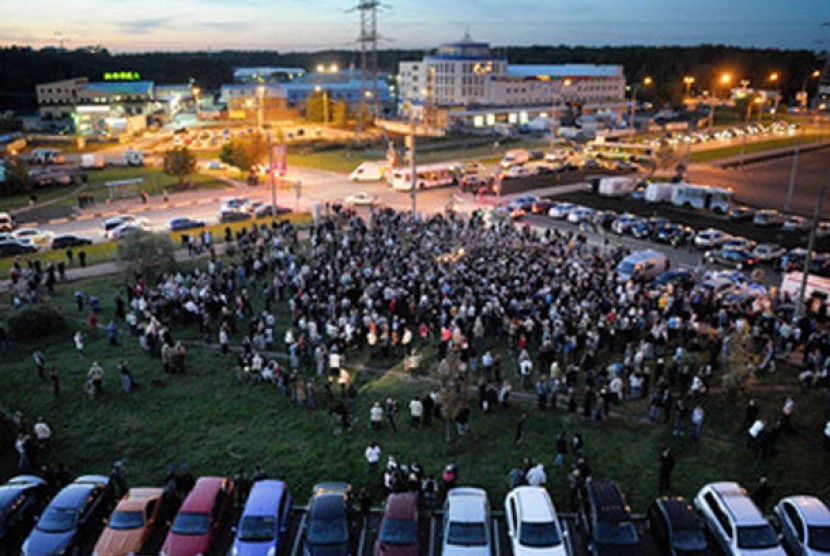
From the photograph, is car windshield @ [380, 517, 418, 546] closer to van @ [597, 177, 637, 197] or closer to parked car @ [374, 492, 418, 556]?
parked car @ [374, 492, 418, 556]

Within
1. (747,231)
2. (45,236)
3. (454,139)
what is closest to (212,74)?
(454,139)

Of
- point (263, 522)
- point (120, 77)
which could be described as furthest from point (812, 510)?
point (120, 77)

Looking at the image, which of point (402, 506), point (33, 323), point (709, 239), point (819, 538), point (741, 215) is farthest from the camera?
point (741, 215)

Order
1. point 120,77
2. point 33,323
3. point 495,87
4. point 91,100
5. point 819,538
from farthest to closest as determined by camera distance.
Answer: point 120,77 → point 495,87 → point 91,100 → point 33,323 → point 819,538

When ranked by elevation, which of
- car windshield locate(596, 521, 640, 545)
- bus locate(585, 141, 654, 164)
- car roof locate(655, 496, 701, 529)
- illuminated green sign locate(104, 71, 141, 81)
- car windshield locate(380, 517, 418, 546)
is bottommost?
car windshield locate(380, 517, 418, 546)

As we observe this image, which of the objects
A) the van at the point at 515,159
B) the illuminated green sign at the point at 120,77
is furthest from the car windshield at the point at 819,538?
the illuminated green sign at the point at 120,77

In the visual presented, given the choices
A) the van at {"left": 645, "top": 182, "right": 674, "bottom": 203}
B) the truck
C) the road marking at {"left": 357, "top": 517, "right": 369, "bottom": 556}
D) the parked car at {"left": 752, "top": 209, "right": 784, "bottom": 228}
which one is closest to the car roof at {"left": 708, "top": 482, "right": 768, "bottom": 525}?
the road marking at {"left": 357, "top": 517, "right": 369, "bottom": 556}

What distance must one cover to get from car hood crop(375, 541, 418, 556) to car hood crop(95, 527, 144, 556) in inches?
185

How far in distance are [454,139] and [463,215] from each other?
44.0 metres

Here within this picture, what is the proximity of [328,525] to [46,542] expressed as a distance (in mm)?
5417

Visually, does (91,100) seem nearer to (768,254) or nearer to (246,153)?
(246,153)

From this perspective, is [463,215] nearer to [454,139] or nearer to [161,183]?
[161,183]

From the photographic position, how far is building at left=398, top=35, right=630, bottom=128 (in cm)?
10956

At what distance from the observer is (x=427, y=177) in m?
52.7
